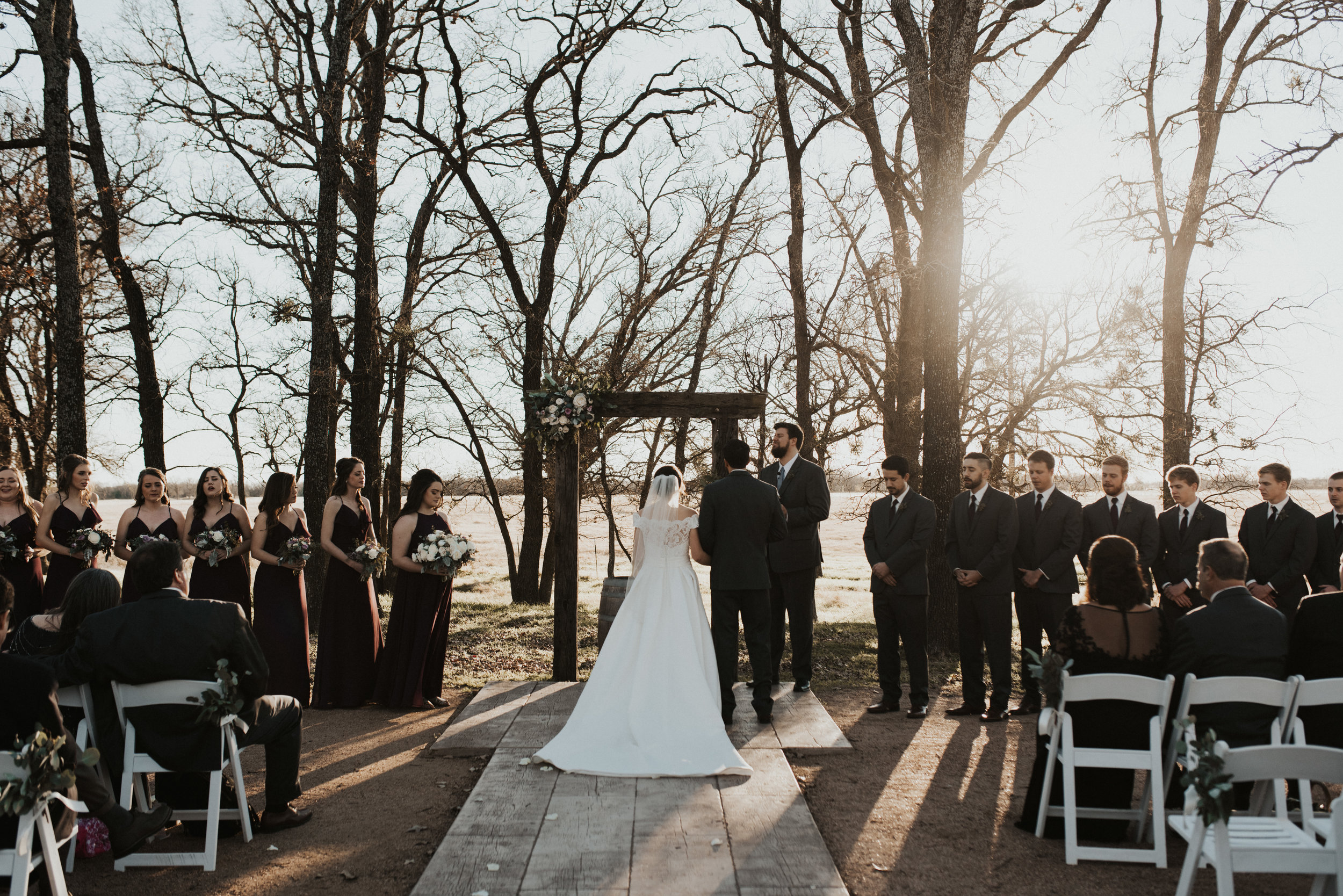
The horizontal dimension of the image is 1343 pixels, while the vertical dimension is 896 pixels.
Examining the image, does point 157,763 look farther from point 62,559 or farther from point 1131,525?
point 1131,525

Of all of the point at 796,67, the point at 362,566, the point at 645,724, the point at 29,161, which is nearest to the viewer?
the point at 645,724

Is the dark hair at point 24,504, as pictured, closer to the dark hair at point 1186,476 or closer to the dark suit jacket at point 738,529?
the dark suit jacket at point 738,529

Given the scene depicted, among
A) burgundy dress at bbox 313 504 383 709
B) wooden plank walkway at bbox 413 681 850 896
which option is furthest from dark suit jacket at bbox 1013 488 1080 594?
burgundy dress at bbox 313 504 383 709

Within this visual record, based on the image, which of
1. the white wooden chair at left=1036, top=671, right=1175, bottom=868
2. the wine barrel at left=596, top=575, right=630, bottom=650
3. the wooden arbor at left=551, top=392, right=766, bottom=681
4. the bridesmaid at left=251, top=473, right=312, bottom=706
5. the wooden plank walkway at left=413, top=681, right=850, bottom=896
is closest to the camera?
the wooden plank walkway at left=413, top=681, right=850, bottom=896

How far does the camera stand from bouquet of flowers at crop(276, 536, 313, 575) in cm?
757


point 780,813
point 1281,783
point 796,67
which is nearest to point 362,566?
point 780,813

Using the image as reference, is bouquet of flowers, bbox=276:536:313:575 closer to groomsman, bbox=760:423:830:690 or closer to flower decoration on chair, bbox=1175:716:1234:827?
groomsman, bbox=760:423:830:690

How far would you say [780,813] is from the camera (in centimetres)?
504

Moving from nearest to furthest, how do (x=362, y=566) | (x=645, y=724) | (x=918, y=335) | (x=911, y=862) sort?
(x=911, y=862) < (x=645, y=724) < (x=362, y=566) < (x=918, y=335)

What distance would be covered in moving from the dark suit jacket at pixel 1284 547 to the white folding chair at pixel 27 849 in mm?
8488

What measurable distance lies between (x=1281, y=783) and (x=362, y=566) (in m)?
6.57

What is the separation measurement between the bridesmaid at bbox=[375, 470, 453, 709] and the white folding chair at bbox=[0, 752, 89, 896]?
14.0 ft

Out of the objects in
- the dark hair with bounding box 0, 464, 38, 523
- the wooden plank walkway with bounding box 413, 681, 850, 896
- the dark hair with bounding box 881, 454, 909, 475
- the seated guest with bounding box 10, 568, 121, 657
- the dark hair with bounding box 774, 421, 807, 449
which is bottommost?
the wooden plank walkway with bounding box 413, 681, 850, 896

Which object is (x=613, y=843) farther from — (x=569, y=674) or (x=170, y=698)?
(x=569, y=674)
